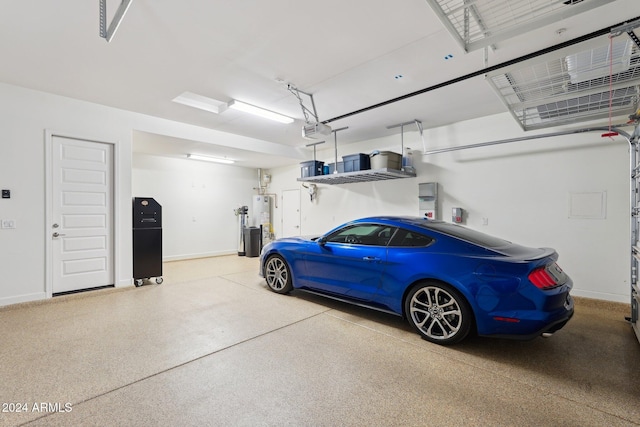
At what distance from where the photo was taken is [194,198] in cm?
773

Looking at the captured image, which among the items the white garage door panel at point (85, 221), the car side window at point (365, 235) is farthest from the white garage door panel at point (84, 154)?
the car side window at point (365, 235)

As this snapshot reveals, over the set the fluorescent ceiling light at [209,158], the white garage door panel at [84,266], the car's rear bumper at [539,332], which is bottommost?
the car's rear bumper at [539,332]

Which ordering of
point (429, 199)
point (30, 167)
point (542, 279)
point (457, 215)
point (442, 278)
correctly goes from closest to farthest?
point (542, 279) → point (442, 278) → point (30, 167) → point (457, 215) → point (429, 199)

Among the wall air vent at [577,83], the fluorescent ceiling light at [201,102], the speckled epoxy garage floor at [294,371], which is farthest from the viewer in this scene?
the fluorescent ceiling light at [201,102]

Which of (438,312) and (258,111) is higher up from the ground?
(258,111)

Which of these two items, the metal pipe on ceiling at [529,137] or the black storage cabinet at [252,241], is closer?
the metal pipe on ceiling at [529,137]

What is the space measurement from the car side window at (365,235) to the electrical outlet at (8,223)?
13.2 feet

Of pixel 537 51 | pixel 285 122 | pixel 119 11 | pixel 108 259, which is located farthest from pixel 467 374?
pixel 108 259

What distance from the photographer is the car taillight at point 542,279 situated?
235cm

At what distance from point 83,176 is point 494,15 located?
5.32m

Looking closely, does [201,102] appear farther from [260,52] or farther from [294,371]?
[294,371]

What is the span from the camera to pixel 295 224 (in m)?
7.95

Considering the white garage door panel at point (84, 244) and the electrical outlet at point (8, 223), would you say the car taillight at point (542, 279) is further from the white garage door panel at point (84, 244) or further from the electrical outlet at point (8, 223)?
the electrical outlet at point (8, 223)

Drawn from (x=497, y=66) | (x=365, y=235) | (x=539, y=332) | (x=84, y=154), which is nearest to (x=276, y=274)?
(x=365, y=235)
